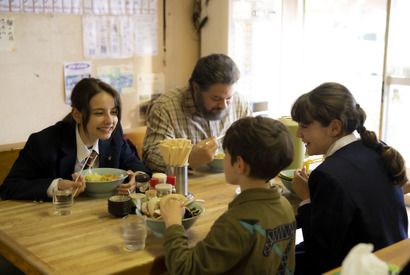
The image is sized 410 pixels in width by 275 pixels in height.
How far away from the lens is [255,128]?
1.62m

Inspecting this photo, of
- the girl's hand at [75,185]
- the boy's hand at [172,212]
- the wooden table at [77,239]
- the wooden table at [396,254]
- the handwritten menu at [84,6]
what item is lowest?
the wooden table at [77,239]

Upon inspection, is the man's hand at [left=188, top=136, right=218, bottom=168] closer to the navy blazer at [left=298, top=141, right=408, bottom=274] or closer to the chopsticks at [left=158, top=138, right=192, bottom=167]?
the chopsticks at [left=158, top=138, right=192, bottom=167]

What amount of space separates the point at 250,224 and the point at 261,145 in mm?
246

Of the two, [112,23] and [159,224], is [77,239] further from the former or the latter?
[112,23]

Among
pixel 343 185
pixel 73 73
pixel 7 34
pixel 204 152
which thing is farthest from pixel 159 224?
pixel 73 73

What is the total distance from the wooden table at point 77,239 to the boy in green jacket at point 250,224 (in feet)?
0.51

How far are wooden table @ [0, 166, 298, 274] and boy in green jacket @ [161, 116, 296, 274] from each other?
0.15m

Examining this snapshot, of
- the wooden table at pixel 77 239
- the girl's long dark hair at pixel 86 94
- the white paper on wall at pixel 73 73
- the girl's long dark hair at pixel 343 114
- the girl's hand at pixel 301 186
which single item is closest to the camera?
the wooden table at pixel 77 239

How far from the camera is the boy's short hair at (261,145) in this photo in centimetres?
162

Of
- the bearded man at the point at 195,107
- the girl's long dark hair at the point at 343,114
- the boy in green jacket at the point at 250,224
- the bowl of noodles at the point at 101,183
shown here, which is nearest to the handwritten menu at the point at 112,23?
the bearded man at the point at 195,107

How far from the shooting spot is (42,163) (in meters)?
2.39

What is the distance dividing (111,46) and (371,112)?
2415mm

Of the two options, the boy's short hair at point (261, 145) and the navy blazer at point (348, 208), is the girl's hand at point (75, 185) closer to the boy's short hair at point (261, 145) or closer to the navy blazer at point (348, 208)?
the boy's short hair at point (261, 145)

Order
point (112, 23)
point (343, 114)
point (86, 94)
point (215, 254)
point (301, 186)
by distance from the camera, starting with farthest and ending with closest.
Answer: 1. point (112, 23)
2. point (86, 94)
3. point (301, 186)
4. point (343, 114)
5. point (215, 254)
